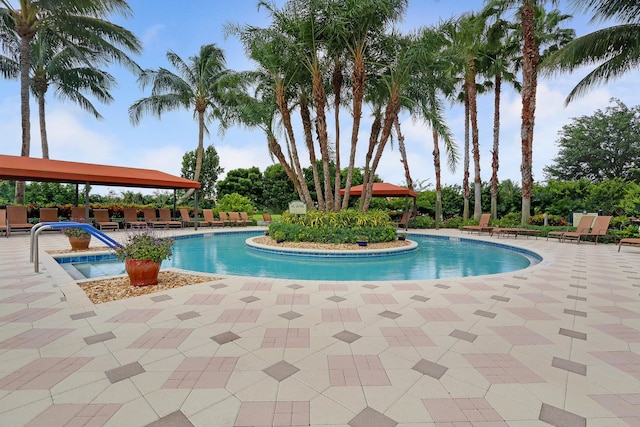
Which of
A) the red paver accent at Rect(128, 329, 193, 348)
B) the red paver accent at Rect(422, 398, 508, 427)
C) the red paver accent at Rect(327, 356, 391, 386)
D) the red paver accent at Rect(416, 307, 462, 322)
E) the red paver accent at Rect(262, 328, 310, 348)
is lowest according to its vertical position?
the red paver accent at Rect(422, 398, 508, 427)

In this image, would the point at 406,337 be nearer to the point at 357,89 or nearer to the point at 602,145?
the point at 357,89

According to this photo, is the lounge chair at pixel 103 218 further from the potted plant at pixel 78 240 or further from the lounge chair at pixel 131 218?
the potted plant at pixel 78 240

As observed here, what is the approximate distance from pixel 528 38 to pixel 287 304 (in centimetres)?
1477

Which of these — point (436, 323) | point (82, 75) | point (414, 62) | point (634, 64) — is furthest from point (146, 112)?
point (634, 64)

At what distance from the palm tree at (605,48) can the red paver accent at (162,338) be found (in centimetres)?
1349

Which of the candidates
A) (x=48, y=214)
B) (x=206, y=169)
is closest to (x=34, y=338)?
(x=48, y=214)

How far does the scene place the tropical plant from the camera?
481cm

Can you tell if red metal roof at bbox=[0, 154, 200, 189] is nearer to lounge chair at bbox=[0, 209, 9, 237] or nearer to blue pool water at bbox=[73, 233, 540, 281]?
lounge chair at bbox=[0, 209, 9, 237]

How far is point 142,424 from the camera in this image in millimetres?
1758

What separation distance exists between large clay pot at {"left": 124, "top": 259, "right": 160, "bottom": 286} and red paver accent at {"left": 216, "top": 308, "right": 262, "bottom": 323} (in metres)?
1.86

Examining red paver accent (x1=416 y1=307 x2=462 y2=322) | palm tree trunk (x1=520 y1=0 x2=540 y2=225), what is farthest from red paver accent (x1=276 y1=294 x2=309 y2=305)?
palm tree trunk (x1=520 y1=0 x2=540 y2=225)

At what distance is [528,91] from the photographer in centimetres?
1273

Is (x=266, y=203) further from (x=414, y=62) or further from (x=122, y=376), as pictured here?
(x=122, y=376)

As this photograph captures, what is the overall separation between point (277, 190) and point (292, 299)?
68.7ft
